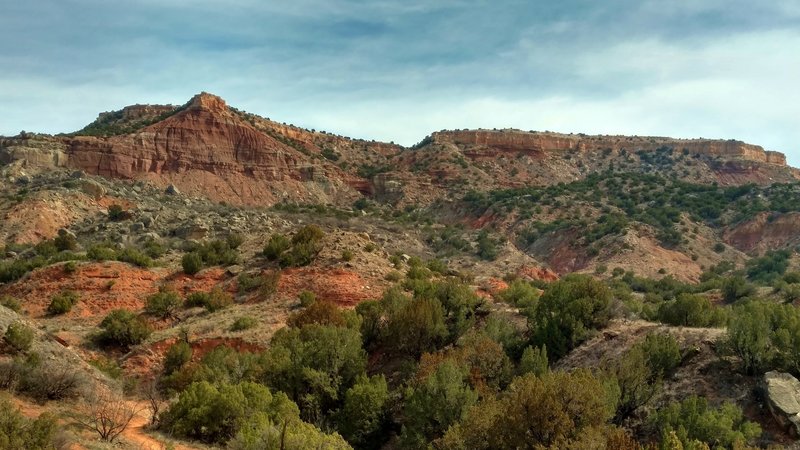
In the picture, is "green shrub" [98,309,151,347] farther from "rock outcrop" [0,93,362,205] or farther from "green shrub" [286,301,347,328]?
"rock outcrop" [0,93,362,205]

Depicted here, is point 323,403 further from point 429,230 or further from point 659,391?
point 429,230

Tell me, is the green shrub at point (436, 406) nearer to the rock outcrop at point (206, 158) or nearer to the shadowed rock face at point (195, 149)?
the rock outcrop at point (206, 158)

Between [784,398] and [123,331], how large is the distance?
68.4 feet

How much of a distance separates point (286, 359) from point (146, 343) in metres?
8.12

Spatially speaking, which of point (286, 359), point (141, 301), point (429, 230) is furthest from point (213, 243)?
point (429, 230)

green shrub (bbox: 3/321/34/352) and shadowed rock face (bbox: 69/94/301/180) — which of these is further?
shadowed rock face (bbox: 69/94/301/180)

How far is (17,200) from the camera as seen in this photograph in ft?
151

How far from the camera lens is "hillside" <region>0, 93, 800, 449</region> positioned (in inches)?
541

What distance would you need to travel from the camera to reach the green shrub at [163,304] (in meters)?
27.0

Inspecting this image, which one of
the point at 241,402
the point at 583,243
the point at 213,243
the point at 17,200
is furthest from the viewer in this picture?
the point at 583,243

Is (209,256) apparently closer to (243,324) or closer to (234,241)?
(234,241)

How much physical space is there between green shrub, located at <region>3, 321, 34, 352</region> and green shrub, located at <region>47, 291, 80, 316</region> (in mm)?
12279

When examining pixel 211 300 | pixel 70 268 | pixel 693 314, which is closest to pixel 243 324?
pixel 211 300

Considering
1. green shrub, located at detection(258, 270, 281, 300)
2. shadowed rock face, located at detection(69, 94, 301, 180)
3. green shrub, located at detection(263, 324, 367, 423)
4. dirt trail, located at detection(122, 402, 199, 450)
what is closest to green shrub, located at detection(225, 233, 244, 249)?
green shrub, located at detection(258, 270, 281, 300)
